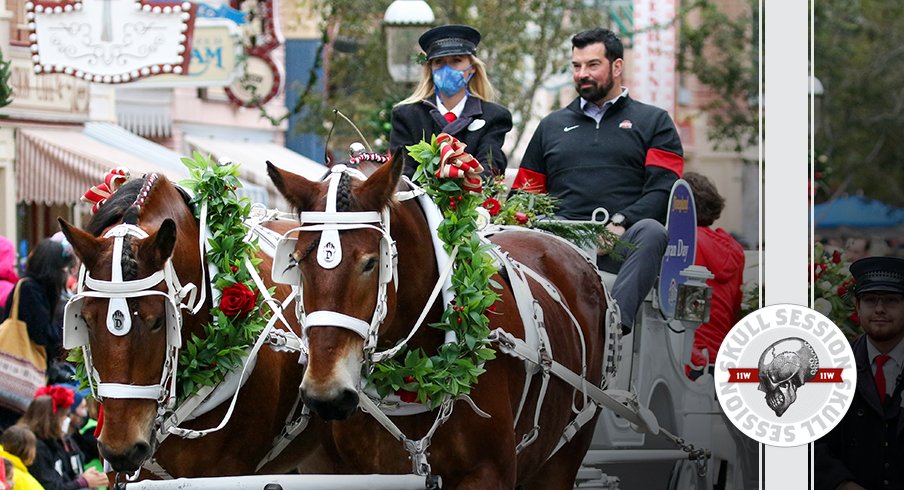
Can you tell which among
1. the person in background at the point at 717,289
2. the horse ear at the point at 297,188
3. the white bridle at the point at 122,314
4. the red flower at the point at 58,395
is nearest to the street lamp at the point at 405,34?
the red flower at the point at 58,395

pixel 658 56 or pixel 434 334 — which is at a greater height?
pixel 658 56

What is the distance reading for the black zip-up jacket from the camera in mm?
6406

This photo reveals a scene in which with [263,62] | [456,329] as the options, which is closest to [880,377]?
[456,329]

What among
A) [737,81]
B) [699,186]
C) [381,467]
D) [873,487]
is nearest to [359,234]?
[381,467]

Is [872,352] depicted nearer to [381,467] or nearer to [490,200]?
[381,467]

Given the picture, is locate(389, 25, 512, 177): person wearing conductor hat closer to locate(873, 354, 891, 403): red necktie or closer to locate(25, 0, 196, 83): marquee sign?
locate(873, 354, 891, 403): red necktie

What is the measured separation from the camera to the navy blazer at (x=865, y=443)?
11.1ft

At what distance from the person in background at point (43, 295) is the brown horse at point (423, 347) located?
4313mm

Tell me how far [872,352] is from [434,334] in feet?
6.70

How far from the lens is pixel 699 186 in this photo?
154 inches

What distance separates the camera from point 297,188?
4.80 m

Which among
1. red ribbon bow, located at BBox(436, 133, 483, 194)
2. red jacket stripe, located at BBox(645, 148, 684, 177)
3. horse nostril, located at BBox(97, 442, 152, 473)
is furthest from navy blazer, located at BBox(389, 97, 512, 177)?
horse nostril, located at BBox(97, 442, 152, 473)

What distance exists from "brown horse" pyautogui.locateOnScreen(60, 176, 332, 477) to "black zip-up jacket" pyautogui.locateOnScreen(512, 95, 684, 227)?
1.47 m

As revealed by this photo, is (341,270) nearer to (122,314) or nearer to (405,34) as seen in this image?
(122,314)
